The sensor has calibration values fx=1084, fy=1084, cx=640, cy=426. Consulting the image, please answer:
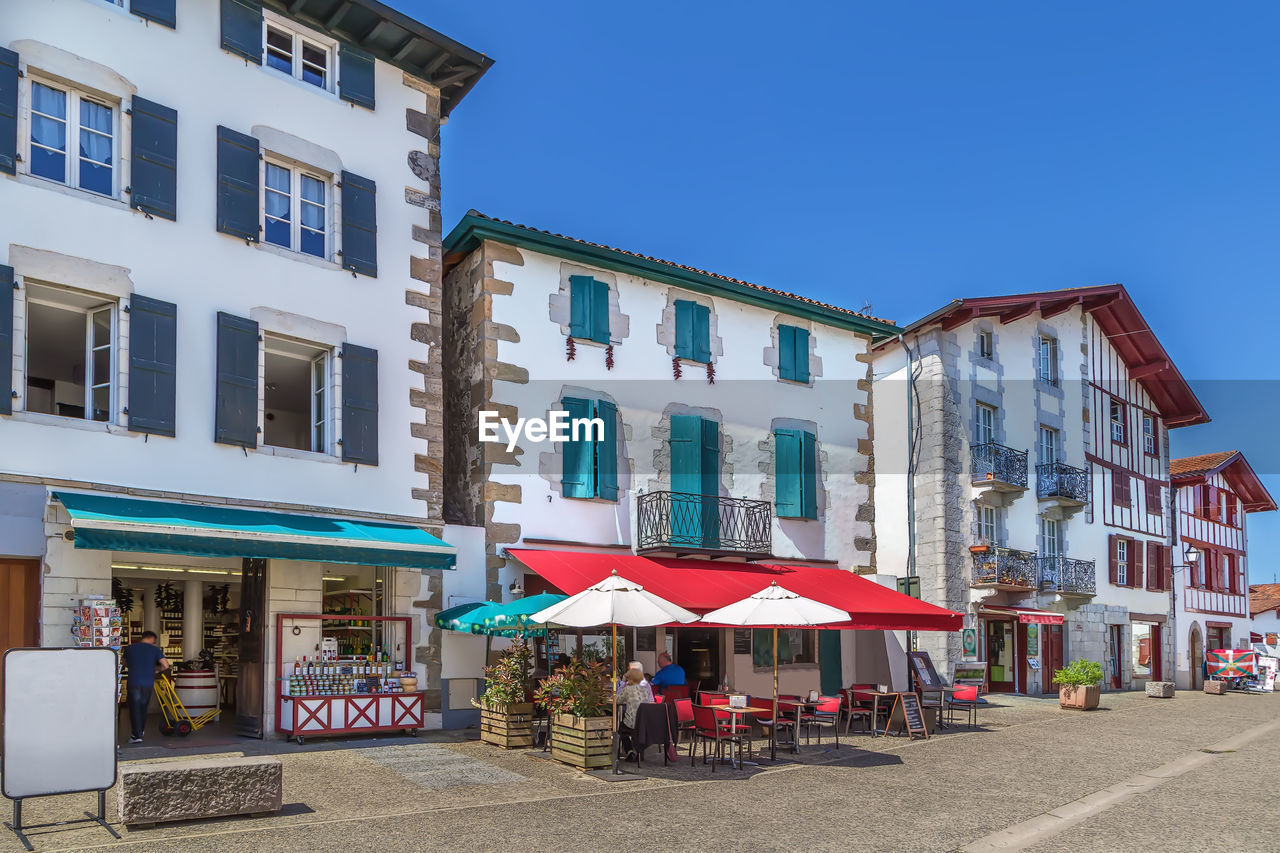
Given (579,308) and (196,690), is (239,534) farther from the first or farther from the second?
(579,308)

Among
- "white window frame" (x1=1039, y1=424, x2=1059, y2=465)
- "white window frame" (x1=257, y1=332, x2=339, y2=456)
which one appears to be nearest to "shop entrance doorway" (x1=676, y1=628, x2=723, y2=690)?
"white window frame" (x1=257, y1=332, x2=339, y2=456)

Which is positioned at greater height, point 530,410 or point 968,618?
point 530,410

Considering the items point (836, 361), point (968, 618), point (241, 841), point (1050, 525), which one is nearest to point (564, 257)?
point (836, 361)

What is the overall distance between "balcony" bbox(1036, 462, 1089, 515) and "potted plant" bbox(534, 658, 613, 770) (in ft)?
56.2

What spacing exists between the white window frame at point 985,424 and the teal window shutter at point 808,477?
6.81 metres

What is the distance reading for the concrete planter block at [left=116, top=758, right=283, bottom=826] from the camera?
7.88 metres

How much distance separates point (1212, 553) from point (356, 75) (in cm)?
3198

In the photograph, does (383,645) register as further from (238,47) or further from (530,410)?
(238,47)

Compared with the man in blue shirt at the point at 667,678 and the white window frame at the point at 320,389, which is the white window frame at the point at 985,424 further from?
the white window frame at the point at 320,389

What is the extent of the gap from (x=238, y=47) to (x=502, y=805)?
31.4 ft

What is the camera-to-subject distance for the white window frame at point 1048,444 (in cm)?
2623

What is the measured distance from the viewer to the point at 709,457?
17641 mm

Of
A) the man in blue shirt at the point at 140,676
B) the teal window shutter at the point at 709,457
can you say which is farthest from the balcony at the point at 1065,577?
the man in blue shirt at the point at 140,676

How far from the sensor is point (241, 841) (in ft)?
24.9
